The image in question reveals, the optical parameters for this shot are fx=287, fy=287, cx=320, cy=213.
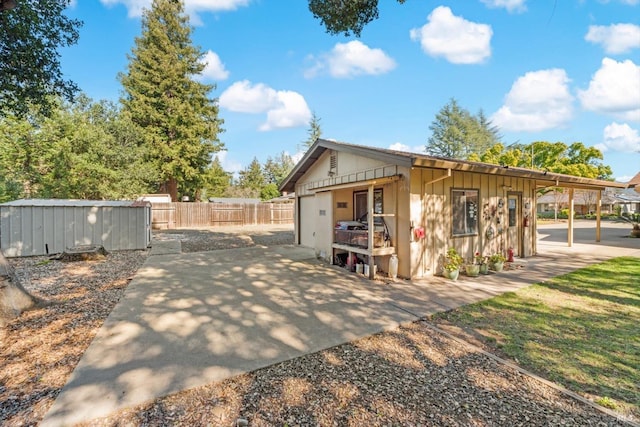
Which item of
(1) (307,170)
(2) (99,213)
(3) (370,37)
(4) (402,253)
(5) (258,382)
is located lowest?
(5) (258,382)

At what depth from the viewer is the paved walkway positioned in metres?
2.55

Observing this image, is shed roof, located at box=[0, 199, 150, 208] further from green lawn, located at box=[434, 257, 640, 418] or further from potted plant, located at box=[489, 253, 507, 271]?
potted plant, located at box=[489, 253, 507, 271]

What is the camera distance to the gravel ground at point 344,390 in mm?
2109

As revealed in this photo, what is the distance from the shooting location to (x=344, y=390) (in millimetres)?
2441

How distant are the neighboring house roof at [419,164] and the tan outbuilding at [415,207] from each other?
27 mm

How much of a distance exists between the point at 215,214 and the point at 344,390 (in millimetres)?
20534

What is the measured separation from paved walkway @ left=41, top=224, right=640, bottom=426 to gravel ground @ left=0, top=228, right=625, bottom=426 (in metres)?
0.19

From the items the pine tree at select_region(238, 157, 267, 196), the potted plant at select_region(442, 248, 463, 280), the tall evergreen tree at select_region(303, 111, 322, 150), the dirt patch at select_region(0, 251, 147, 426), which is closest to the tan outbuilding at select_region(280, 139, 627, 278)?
the potted plant at select_region(442, 248, 463, 280)

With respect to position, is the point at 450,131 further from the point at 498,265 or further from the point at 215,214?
the point at 498,265

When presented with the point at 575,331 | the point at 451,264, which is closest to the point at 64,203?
the point at 451,264

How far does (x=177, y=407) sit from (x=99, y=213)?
949cm

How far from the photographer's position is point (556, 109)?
85.7ft

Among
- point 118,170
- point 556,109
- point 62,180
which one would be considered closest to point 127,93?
point 118,170

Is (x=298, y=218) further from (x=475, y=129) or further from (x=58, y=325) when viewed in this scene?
(x=475, y=129)
